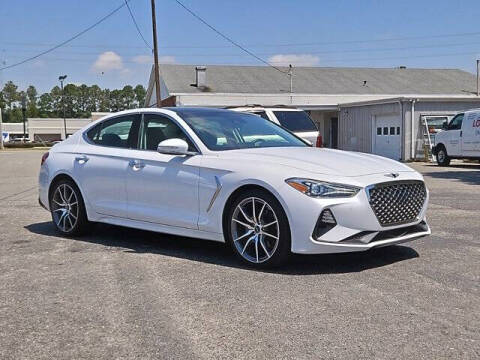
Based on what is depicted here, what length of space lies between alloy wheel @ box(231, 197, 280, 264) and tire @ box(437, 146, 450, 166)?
19.1 m

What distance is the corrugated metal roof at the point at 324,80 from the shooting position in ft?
123

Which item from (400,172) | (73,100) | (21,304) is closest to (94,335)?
(21,304)

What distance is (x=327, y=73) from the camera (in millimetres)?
43156

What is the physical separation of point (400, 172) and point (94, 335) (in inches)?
126

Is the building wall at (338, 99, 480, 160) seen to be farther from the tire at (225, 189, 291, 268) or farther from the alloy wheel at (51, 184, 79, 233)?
the tire at (225, 189, 291, 268)

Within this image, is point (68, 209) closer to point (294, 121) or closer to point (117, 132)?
point (117, 132)

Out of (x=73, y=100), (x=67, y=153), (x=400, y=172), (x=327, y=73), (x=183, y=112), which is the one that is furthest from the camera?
(x=73, y=100)

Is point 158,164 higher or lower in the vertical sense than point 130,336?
higher

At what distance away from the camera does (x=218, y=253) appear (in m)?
6.16

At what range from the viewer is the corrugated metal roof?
123 feet

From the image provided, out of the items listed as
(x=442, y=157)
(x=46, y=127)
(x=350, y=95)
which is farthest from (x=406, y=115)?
(x=46, y=127)

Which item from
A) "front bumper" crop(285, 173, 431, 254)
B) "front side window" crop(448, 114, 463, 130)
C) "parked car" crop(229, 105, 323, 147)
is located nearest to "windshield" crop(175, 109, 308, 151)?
"front bumper" crop(285, 173, 431, 254)

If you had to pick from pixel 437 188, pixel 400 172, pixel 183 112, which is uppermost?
pixel 183 112

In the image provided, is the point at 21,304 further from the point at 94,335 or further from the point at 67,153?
the point at 67,153
